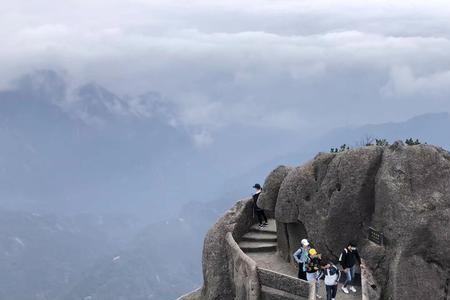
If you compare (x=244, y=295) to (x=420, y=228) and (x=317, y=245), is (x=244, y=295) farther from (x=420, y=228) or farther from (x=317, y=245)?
(x=420, y=228)

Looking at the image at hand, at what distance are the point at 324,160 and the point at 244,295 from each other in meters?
9.39

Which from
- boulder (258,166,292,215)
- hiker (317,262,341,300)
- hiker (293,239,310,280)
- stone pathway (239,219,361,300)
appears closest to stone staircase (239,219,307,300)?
stone pathway (239,219,361,300)

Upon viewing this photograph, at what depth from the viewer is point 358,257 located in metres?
31.1

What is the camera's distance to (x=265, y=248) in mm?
38750

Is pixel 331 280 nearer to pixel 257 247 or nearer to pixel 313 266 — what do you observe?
pixel 313 266

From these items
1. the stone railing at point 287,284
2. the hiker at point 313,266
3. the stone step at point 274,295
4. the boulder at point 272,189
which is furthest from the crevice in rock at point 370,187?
the boulder at point 272,189

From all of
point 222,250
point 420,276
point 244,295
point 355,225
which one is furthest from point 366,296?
point 222,250

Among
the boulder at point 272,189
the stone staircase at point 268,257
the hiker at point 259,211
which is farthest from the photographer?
the hiker at point 259,211

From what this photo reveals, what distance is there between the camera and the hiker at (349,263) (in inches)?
1179

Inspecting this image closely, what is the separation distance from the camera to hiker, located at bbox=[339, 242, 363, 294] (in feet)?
98.2

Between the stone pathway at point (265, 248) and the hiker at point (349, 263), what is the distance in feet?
15.3

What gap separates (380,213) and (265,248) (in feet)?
35.3

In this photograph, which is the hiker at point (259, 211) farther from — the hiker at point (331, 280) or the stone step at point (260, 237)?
the hiker at point (331, 280)

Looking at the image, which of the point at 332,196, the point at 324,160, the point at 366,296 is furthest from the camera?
the point at 324,160
